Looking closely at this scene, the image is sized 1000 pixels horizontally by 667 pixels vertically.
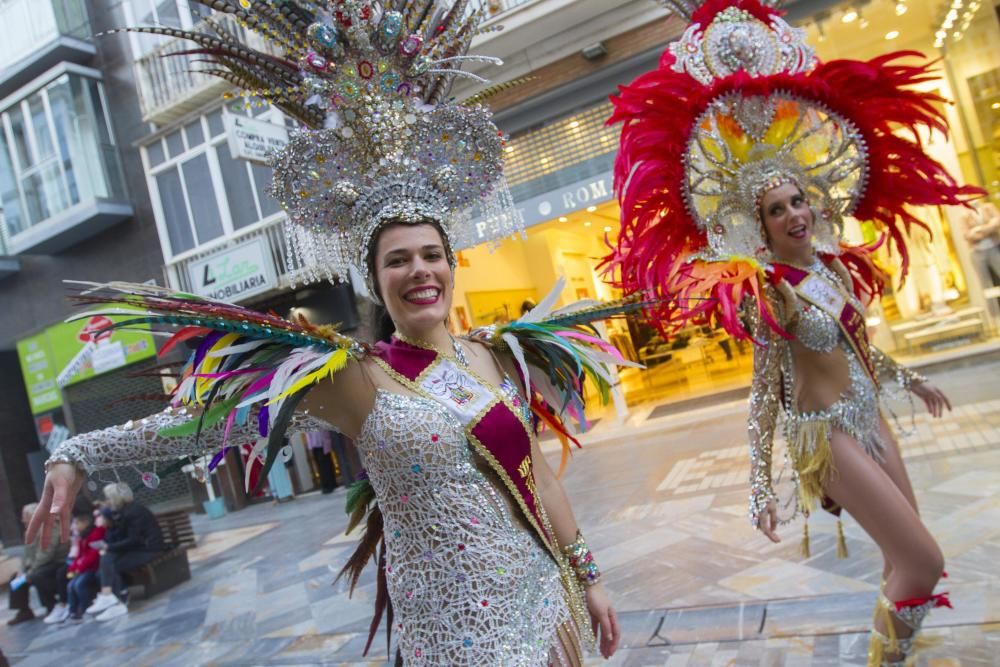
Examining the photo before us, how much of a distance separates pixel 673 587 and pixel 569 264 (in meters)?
9.38

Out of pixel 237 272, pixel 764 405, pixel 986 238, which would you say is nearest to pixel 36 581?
pixel 237 272

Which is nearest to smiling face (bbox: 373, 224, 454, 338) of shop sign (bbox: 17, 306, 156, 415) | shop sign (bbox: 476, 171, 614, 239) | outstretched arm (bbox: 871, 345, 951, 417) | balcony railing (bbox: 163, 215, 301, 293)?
outstretched arm (bbox: 871, 345, 951, 417)

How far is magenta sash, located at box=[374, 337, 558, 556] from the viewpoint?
6.06 feet

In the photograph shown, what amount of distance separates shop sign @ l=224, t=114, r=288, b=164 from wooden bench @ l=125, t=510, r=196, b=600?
14.0ft

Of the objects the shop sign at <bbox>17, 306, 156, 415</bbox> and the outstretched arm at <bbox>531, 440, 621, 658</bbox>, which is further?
the shop sign at <bbox>17, 306, 156, 415</bbox>

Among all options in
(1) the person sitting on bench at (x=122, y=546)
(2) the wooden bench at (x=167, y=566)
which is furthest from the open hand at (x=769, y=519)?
(2) the wooden bench at (x=167, y=566)

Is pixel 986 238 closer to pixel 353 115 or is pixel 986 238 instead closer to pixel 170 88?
pixel 353 115

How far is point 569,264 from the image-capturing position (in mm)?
12984

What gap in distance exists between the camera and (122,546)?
714 centimetres

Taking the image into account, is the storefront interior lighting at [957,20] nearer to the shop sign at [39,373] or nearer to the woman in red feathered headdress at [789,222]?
the woman in red feathered headdress at [789,222]

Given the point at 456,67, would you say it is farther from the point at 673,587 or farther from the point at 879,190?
the point at 673,587

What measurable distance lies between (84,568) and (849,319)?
303 inches

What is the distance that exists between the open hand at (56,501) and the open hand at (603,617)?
136 cm

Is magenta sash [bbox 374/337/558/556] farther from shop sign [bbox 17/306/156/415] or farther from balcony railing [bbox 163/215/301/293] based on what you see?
shop sign [bbox 17/306/156/415]
